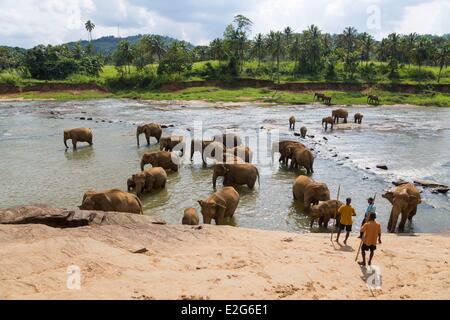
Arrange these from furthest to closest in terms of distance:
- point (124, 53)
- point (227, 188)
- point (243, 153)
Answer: point (124, 53), point (243, 153), point (227, 188)

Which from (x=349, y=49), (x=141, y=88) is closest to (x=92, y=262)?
(x=141, y=88)

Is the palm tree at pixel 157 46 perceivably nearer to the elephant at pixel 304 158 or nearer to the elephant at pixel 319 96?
the elephant at pixel 319 96

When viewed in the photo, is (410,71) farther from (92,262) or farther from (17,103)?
(92,262)

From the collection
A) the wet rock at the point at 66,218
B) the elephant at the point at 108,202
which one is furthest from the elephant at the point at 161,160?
the wet rock at the point at 66,218

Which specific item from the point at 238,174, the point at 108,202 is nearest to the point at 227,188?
the point at 238,174

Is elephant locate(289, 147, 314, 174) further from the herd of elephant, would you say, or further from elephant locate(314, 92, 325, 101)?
elephant locate(314, 92, 325, 101)

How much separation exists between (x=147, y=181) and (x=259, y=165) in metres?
6.77

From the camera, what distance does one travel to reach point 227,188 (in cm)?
1343

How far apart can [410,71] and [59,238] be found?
2944 inches

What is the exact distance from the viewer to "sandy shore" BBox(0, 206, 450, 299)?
7176 mm

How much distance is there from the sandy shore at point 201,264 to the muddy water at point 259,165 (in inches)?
114

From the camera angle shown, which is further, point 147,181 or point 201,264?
point 147,181

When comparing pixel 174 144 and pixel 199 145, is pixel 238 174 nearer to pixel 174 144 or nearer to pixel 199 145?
pixel 199 145

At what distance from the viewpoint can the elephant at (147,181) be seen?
15609mm
